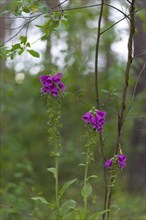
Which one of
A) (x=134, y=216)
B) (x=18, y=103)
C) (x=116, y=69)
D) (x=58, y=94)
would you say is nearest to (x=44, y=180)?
(x=18, y=103)

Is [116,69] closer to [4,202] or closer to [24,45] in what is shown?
[4,202]

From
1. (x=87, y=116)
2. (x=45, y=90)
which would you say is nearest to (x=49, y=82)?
(x=45, y=90)

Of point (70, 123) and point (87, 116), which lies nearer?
point (87, 116)

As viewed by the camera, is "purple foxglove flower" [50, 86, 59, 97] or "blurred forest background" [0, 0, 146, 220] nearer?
"purple foxglove flower" [50, 86, 59, 97]

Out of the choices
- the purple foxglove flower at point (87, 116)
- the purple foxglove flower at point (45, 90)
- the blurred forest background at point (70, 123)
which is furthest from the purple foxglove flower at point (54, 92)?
the blurred forest background at point (70, 123)

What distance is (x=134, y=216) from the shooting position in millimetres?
6434

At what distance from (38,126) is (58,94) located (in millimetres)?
5738

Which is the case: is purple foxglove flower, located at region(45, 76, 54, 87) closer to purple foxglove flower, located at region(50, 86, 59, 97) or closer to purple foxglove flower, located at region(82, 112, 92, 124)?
purple foxglove flower, located at region(50, 86, 59, 97)

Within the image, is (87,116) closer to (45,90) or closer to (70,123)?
(45,90)

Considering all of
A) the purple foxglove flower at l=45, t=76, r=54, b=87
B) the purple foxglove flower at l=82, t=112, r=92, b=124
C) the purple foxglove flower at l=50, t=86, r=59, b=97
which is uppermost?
the purple foxglove flower at l=45, t=76, r=54, b=87

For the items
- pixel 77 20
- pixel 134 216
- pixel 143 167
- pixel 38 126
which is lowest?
pixel 134 216

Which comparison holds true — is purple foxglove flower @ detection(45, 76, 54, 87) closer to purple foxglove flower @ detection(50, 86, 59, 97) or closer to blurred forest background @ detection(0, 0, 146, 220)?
purple foxglove flower @ detection(50, 86, 59, 97)

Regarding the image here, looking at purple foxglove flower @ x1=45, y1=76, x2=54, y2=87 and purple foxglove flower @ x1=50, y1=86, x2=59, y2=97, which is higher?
purple foxglove flower @ x1=45, y1=76, x2=54, y2=87

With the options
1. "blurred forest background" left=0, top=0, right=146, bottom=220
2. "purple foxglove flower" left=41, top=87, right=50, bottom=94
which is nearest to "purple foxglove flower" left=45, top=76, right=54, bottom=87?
"purple foxglove flower" left=41, top=87, right=50, bottom=94
